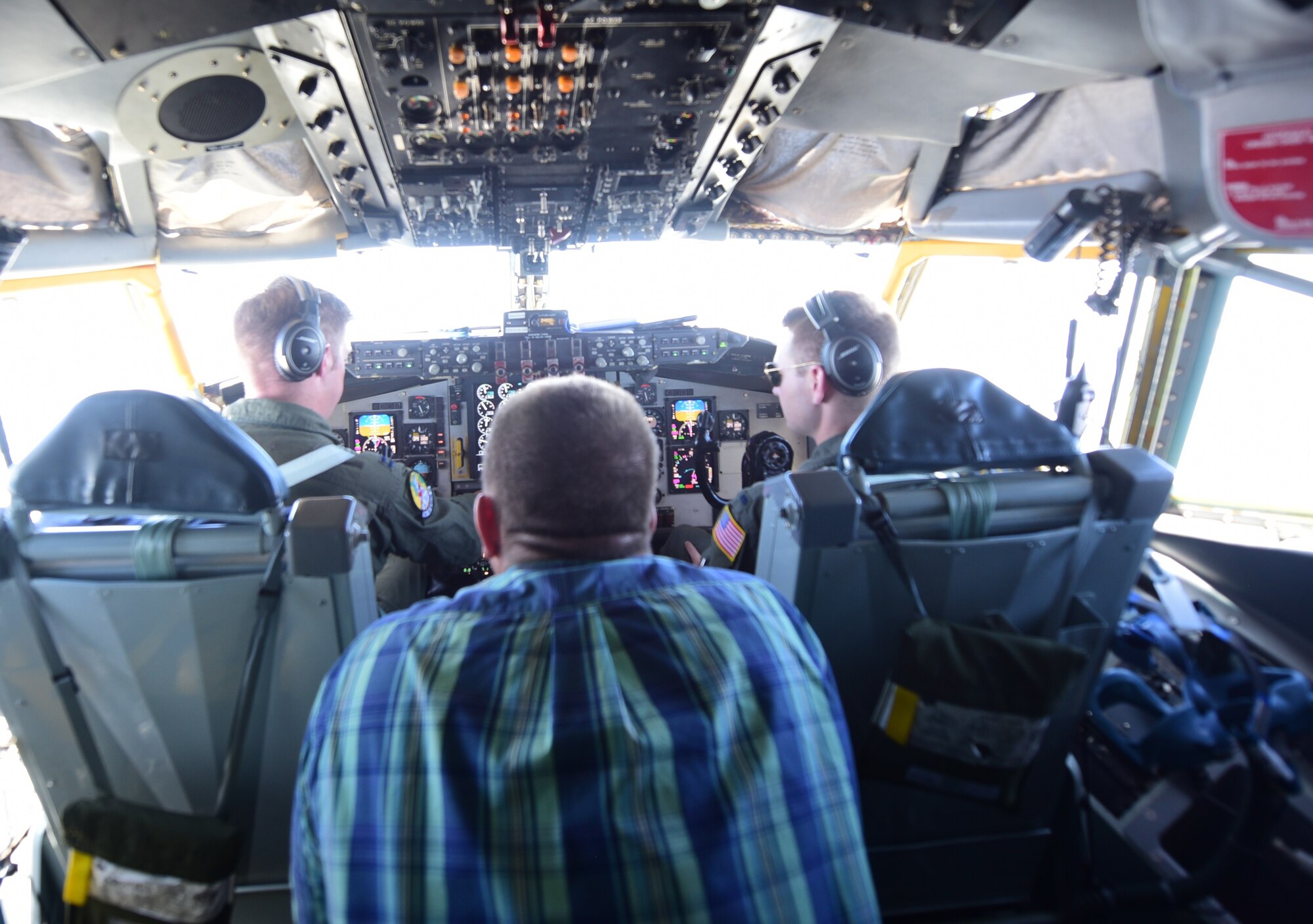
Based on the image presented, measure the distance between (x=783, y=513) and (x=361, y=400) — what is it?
115 inches

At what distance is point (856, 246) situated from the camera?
154 inches

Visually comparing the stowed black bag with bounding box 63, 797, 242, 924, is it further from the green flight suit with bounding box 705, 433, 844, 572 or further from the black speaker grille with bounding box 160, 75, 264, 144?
the black speaker grille with bounding box 160, 75, 264, 144

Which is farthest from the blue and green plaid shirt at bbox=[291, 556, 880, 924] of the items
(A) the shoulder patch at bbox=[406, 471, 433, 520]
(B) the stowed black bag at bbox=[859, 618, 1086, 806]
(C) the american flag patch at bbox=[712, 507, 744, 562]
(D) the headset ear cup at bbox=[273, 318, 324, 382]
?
(D) the headset ear cup at bbox=[273, 318, 324, 382]

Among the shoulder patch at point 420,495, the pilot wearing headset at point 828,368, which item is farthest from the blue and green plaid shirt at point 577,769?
the shoulder patch at point 420,495

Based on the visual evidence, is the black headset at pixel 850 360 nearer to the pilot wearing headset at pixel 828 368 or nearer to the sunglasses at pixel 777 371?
the pilot wearing headset at pixel 828 368

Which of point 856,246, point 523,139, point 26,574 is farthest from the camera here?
point 856,246

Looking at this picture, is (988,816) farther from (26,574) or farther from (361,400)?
(361,400)

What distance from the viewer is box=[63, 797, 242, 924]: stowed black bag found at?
1103 mm

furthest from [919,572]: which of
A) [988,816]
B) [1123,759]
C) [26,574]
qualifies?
[26,574]

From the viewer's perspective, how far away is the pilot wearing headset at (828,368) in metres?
2.00

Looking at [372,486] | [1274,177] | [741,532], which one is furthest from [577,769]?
[372,486]

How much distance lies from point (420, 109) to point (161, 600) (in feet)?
6.06

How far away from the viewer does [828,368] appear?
6.94 feet

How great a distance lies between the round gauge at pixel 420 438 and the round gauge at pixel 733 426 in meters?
1.43
